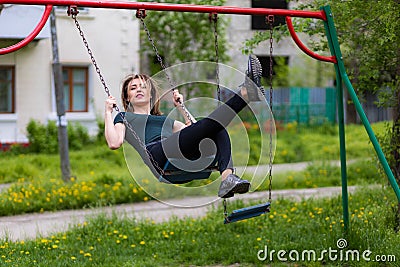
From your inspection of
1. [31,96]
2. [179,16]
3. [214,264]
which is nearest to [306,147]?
[179,16]

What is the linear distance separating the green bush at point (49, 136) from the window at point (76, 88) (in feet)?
3.16

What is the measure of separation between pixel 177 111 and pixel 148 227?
80.2 inches

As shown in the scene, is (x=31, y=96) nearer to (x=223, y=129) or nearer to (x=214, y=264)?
(x=214, y=264)

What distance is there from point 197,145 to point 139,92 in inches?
35.8

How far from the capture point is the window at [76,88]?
16469mm

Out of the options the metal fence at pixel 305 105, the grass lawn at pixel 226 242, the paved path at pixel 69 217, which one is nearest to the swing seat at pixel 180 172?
the grass lawn at pixel 226 242

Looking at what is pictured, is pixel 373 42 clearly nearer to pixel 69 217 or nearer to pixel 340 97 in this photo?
pixel 340 97

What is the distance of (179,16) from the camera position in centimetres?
1750

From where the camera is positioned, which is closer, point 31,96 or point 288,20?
point 288,20

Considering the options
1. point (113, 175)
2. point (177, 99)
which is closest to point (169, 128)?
point (177, 99)

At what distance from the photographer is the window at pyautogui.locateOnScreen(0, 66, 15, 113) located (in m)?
15.9

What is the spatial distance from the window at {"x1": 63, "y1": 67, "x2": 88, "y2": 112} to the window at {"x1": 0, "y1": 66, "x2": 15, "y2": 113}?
1.19 metres

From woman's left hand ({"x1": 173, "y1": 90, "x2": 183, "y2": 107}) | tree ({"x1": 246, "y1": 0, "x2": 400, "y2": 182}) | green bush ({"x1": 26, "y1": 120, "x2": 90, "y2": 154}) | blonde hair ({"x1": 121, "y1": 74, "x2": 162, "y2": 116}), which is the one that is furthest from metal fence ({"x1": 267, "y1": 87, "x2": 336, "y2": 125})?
woman's left hand ({"x1": 173, "y1": 90, "x2": 183, "y2": 107})

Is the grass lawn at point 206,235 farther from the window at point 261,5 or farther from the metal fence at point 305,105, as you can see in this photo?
the window at point 261,5
